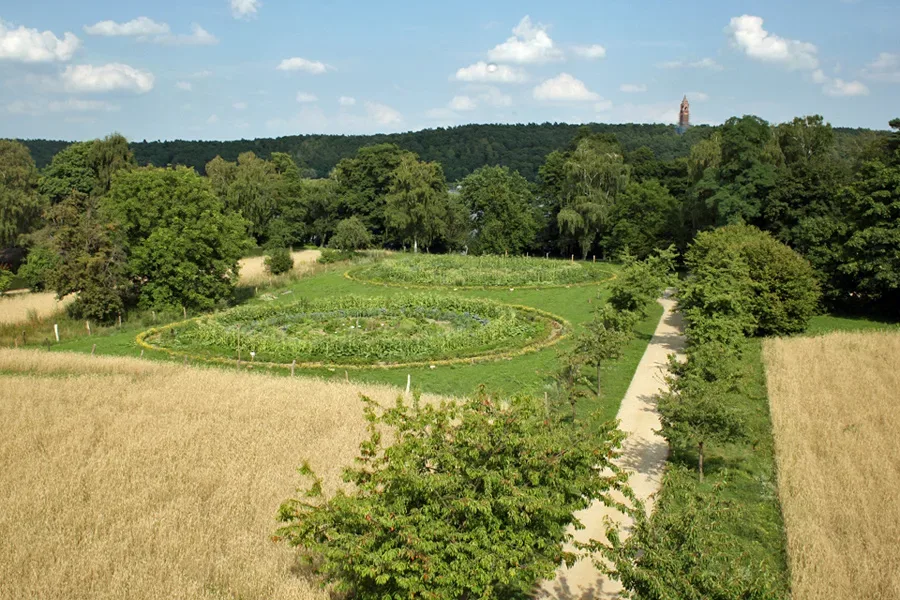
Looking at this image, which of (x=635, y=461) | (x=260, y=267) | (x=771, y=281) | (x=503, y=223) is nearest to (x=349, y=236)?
(x=260, y=267)

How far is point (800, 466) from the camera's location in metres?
14.0

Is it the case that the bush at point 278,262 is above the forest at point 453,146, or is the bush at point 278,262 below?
below

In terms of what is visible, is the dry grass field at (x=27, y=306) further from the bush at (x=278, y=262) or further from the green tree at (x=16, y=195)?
the bush at (x=278, y=262)

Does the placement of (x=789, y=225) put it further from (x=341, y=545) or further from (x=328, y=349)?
(x=341, y=545)

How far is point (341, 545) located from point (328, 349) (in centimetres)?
1634

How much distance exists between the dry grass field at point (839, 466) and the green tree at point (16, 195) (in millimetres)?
44938

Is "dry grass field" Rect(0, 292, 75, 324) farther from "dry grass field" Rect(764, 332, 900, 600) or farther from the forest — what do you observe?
the forest

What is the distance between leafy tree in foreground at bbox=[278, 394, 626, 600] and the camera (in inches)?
293

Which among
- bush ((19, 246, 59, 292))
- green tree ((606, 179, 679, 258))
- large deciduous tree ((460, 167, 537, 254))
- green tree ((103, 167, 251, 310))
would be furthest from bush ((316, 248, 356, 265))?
green tree ((606, 179, 679, 258))

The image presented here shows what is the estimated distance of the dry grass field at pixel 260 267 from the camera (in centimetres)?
4216

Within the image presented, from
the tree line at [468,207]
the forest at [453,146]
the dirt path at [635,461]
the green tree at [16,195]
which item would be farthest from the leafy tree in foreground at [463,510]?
the forest at [453,146]

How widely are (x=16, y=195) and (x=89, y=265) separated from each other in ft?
65.5

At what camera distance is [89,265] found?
29203 mm

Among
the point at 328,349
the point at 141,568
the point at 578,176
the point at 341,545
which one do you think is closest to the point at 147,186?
the point at 328,349
